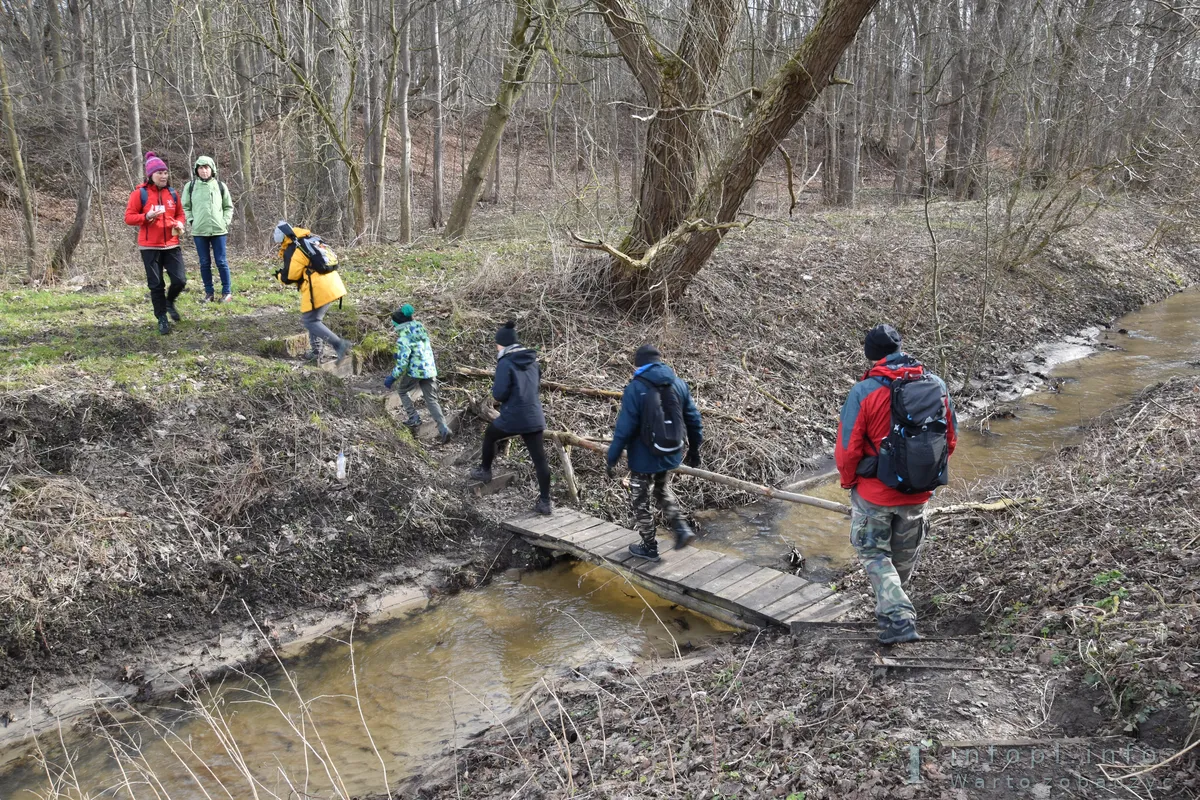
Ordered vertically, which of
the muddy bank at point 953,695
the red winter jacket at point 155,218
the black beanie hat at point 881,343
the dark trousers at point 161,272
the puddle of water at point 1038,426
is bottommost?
the puddle of water at point 1038,426

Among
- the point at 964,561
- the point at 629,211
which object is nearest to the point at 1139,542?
the point at 964,561

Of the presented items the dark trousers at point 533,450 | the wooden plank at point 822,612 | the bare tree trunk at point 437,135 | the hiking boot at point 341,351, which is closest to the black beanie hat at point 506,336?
the dark trousers at point 533,450

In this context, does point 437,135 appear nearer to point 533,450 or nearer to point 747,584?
point 533,450

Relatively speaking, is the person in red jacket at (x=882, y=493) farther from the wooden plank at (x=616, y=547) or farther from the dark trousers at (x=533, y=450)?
the dark trousers at (x=533, y=450)

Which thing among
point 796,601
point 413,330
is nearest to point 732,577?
point 796,601

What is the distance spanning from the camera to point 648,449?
6.91 metres

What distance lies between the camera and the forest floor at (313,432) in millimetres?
6438

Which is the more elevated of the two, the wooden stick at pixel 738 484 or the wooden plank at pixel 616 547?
the wooden stick at pixel 738 484

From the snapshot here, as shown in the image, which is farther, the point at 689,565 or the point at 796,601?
the point at 689,565

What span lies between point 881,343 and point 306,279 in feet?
20.8

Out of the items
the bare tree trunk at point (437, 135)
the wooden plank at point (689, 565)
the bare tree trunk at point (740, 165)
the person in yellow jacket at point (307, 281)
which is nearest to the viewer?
the wooden plank at point (689, 565)

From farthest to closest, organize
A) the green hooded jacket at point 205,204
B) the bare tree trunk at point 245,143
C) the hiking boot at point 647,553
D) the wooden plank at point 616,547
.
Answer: the bare tree trunk at point 245,143 < the green hooded jacket at point 205,204 < the wooden plank at point 616,547 < the hiking boot at point 647,553

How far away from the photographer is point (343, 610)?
23.5ft

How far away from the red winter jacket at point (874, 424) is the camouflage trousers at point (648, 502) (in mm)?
2275
